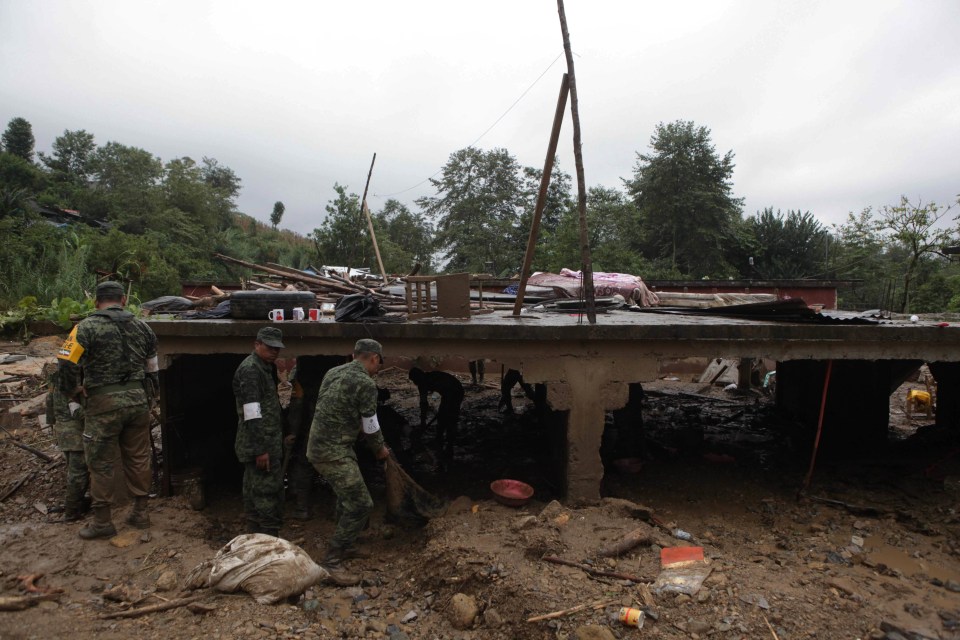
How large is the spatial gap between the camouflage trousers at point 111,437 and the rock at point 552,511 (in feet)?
11.4

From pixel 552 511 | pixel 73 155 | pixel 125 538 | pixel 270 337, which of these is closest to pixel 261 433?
pixel 270 337

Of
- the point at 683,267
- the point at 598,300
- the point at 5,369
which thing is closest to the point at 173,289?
the point at 5,369

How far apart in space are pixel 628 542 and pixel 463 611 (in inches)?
55.6

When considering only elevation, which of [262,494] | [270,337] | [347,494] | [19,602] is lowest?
[19,602]

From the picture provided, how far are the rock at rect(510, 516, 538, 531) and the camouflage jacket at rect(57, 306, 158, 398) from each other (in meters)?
3.40

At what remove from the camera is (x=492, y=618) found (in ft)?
12.2

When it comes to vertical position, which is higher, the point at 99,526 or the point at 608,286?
the point at 608,286

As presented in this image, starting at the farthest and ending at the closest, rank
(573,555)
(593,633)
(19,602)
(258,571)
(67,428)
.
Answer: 1. (67,428)
2. (573,555)
3. (258,571)
4. (19,602)
5. (593,633)

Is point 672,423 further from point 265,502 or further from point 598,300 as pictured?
point 265,502

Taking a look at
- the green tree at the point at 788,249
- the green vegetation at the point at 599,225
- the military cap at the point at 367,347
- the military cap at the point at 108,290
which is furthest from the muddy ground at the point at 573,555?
the green tree at the point at 788,249

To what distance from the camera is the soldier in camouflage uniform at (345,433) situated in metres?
4.43

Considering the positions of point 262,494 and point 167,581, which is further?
point 262,494

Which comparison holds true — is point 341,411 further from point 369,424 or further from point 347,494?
point 347,494

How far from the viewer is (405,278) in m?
5.54
